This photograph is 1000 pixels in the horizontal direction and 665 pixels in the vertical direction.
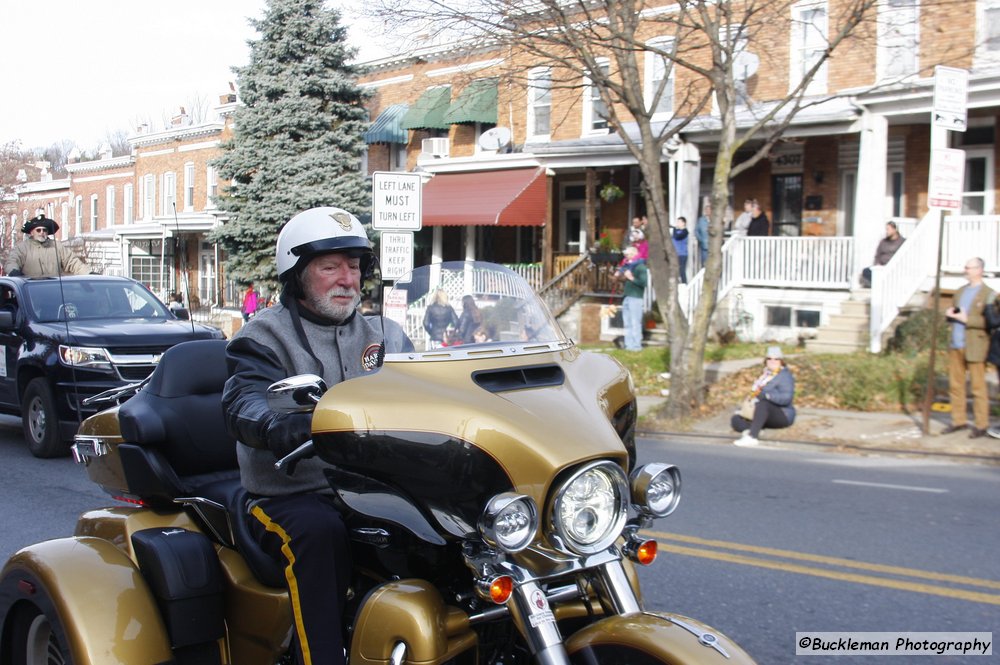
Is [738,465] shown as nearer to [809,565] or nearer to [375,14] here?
[809,565]

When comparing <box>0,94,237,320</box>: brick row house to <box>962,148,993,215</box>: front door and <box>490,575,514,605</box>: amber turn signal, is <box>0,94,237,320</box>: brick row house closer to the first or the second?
<box>962,148,993,215</box>: front door

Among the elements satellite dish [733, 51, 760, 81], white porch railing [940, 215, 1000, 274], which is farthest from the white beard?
satellite dish [733, 51, 760, 81]

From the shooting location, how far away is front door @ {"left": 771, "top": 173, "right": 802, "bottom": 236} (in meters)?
24.1

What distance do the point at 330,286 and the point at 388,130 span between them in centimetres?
2851

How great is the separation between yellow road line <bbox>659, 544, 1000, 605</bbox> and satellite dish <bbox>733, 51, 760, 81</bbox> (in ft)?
53.0

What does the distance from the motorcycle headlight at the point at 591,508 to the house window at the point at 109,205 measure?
53364 millimetres

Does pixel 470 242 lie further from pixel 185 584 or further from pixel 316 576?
pixel 316 576

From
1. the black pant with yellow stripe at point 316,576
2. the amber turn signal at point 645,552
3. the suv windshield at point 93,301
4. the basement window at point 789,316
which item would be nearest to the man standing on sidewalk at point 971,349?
the basement window at point 789,316

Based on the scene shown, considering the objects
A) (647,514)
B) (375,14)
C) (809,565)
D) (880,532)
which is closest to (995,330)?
(880,532)

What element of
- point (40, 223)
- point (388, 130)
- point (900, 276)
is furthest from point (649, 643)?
point (388, 130)

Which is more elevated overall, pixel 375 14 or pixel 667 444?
pixel 375 14

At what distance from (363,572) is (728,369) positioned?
14.0 metres

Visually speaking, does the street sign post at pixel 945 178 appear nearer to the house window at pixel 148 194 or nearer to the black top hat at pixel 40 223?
the black top hat at pixel 40 223

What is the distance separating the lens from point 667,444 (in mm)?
12133
